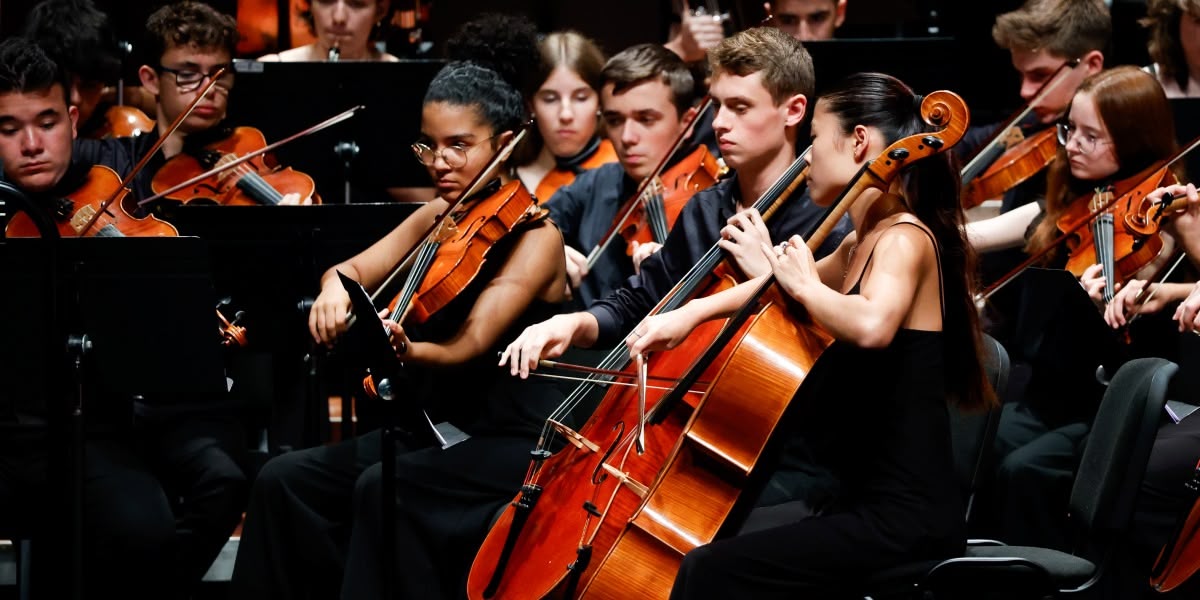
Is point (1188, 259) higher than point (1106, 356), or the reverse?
point (1188, 259)

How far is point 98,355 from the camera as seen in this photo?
279 centimetres

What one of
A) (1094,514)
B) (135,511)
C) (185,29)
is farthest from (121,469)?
(1094,514)

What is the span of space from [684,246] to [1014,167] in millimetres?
1221

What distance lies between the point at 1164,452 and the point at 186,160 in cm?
261

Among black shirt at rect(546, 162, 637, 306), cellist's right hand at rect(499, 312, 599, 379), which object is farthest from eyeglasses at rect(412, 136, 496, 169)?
black shirt at rect(546, 162, 637, 306)

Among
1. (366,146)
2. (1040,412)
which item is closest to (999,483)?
(1040,412)

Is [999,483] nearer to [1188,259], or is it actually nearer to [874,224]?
[1188,259]

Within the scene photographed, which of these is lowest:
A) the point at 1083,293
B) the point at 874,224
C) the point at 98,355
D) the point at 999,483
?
the point at 999,483

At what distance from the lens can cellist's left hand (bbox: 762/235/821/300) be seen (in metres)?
2.11

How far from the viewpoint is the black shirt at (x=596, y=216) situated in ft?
11.7

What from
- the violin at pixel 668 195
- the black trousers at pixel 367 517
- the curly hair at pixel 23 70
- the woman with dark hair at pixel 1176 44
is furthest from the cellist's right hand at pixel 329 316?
the woman with dark hair at pixel 1176 44

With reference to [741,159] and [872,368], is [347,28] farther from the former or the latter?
[872,368]

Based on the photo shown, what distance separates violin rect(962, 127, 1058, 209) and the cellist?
3.29 ft

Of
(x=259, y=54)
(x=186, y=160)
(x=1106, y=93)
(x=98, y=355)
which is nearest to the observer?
(x=98, y=355)
